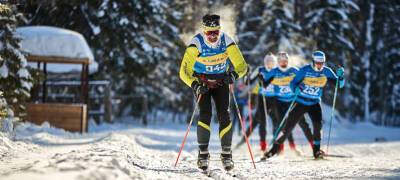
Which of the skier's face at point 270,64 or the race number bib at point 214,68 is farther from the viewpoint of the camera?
the skier's face at point 270,64

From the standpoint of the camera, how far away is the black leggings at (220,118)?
7480mm

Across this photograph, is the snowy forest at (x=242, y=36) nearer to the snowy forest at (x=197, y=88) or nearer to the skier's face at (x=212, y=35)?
the snowy forest at (x=197, y=88)

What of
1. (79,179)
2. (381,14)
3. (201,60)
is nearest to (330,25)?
(381,14)

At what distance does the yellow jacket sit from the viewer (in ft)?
24.9

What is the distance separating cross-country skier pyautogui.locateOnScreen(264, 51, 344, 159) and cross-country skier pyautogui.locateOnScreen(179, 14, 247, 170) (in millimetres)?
3132

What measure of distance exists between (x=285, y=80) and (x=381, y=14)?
92.8ft

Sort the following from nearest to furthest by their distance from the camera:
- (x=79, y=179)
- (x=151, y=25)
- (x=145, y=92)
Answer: (x=79, y=179) → (x=151, y=25) → (x=145, y=92)

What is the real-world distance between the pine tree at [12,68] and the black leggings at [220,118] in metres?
6.26

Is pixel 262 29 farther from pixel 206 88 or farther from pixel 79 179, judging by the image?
pixel 79 179

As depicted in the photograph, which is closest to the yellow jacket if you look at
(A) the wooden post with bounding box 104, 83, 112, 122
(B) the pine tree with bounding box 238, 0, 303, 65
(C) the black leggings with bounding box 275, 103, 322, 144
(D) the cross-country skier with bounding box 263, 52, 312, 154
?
(C) the black leggings with bounding box 275, 103, 322, 144

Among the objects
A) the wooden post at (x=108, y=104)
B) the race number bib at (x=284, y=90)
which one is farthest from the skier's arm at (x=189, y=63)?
the wooden post at (x=108, y=104)

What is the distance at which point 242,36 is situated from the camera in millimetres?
31219

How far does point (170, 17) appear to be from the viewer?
26.4 m

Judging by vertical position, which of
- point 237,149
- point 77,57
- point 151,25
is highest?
point 151,25
